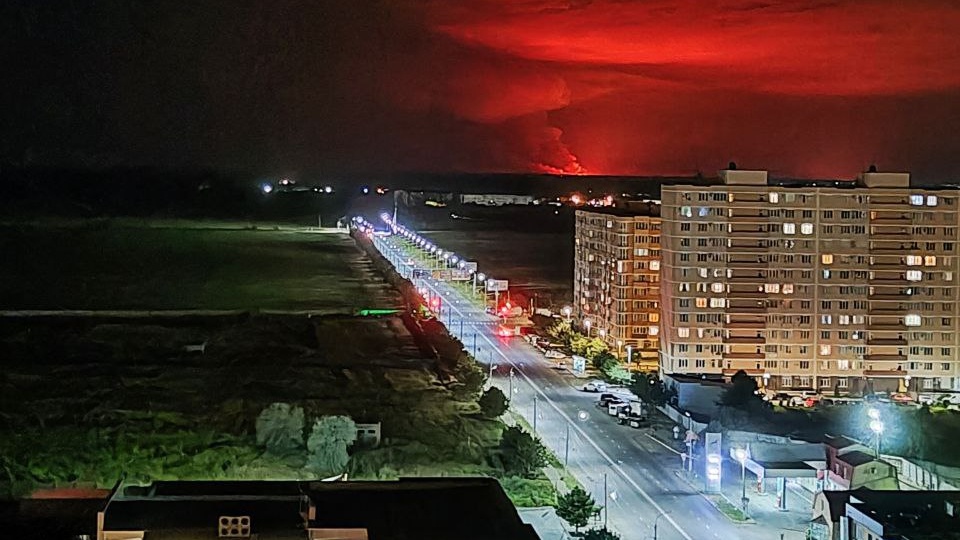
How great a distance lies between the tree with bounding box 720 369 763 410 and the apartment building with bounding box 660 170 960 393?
0.45m

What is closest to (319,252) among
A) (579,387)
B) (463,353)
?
(463,353)

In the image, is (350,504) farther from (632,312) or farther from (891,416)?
(632,312)

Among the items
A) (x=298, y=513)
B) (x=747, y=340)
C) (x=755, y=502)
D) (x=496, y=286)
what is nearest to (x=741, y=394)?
(x=747, y=340)

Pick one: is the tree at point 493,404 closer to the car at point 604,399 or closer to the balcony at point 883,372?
the car at point 604,399

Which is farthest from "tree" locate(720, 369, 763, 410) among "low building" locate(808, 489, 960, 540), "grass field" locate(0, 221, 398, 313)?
"grass field" locate(0, 221, 398, 313)

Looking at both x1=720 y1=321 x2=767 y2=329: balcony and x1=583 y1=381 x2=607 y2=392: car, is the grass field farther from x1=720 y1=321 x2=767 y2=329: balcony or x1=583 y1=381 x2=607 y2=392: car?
x1=720 y1=321 x2=767 y2=329: balcony

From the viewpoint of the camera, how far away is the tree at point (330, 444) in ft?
11.9

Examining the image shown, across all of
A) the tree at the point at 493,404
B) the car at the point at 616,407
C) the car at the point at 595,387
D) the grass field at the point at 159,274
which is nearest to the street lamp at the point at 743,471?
the car at the point at 616,407

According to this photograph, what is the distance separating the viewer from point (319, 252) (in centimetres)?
720

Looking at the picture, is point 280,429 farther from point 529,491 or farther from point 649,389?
point 649,389

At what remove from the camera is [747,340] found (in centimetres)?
498

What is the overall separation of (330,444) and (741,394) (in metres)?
1.69

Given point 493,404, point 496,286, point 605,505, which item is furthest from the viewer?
point 496,286

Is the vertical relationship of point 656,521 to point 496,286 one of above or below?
below
